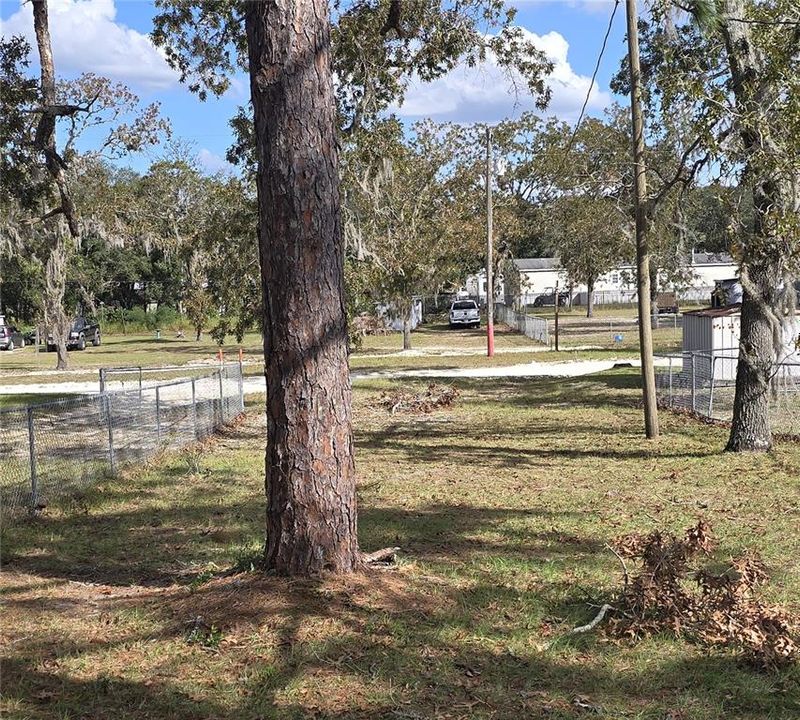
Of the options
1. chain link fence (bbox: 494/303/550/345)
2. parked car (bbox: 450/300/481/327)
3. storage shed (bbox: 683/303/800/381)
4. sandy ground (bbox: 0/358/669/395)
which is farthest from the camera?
parked car (bbox: 450/300/481/327)

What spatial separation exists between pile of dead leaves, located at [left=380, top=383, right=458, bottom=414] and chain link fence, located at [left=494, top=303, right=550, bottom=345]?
1835cm

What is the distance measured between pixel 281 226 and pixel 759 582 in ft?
12.3

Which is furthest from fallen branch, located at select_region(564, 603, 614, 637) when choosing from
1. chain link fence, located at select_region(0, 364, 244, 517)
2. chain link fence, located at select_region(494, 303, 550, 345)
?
chain link fence, located at select_region(494, 303, 550, 345)

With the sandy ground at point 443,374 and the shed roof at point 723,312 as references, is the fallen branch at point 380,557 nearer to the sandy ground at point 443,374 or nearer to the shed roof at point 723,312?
the shed roof at point 723,312

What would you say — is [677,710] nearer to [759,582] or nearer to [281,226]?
[759,582]

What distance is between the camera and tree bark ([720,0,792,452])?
10.4 metres

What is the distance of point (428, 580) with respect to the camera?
6164 millimetres

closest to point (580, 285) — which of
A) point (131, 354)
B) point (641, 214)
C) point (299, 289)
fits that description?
point (131, 354)

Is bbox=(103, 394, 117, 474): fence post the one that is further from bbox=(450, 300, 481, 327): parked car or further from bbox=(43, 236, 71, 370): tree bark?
bbox=(450, 300, 481, 327): parked car

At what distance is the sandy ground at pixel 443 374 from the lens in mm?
23453

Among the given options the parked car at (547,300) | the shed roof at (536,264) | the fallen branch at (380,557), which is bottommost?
the fallen branch at (380,557)

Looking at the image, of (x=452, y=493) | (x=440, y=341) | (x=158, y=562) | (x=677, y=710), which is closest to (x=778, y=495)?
(x=452, y=493)

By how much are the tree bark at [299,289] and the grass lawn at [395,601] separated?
410 mm

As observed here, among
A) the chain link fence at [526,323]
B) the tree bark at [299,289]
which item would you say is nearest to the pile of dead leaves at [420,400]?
the tree bark at [299,289]
